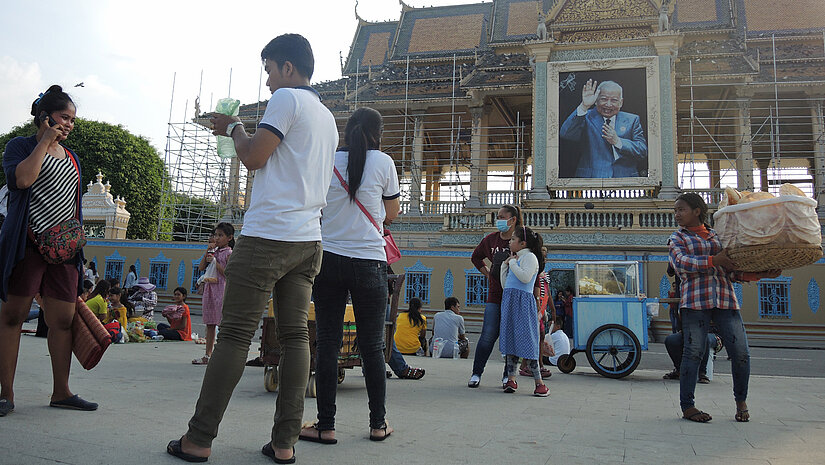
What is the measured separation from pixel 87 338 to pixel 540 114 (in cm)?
1658

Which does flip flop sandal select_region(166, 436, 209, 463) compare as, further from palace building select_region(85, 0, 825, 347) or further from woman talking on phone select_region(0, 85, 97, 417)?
palace building select_region(85, 0, 825, 347)

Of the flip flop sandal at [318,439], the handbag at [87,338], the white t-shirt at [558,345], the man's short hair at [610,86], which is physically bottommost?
the flip flop sandal at [318,439]

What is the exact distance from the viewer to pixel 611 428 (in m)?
3.54

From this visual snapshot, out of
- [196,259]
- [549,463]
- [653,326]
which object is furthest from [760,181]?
[549,463]

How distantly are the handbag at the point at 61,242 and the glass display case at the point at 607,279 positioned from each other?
5.73 meters

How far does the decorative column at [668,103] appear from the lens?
17062 mm

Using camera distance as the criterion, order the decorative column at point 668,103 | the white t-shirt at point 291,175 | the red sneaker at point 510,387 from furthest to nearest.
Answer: the decorative column at point 668,103 < the red sneaker at point 510,387 < the white t-shirt at point 291,175

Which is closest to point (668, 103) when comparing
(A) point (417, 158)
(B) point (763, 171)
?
(A) point (417, 158)

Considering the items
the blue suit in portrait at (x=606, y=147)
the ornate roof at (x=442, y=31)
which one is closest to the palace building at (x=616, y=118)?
the blue suit in portrait at (x=606, y=147)

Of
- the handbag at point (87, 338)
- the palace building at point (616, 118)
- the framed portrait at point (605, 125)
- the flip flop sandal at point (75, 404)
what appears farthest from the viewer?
the framed portrait at point (605, 125)

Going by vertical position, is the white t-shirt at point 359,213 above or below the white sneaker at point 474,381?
above

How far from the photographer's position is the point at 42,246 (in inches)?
131

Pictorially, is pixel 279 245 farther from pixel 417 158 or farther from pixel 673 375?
pixel 417 158

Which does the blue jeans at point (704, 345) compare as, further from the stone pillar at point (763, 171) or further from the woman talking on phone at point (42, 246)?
the stone pillar at point (763, 171)
